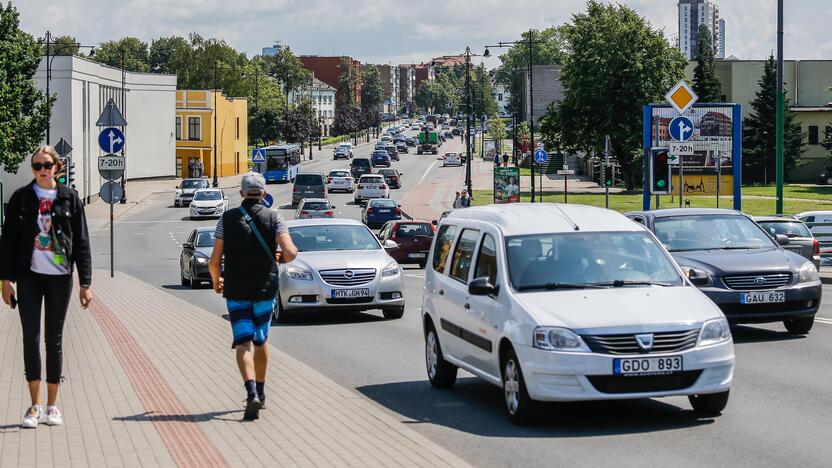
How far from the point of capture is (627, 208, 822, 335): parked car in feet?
49.5

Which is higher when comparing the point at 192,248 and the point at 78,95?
the point at 78,95

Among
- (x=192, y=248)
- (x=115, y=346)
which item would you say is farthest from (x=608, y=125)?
(x=115, y=346)

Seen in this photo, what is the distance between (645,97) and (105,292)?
67.1 m

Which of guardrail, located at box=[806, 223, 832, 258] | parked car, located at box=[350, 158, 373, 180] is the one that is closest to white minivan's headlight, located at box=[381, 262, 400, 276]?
guardrail, located at box=[806, 223, 832, 258]

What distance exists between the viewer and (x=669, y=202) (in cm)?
7062

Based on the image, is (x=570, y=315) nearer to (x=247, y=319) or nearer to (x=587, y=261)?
(x=587, y=261)

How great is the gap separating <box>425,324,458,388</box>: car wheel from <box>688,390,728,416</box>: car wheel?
2512 mm

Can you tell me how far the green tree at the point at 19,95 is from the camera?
64188 mm

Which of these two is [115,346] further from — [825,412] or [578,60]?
[578,60]

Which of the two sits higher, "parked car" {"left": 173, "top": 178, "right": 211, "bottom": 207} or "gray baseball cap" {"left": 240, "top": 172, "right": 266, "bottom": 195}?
"gray baseball cap" {"left": 240, "top": 172, "right": 266, "bottom": 195}

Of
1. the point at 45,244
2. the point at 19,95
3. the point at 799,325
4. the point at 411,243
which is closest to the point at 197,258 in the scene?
the point at 411,243

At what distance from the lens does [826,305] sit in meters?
20.7

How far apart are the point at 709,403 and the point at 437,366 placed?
2883mm

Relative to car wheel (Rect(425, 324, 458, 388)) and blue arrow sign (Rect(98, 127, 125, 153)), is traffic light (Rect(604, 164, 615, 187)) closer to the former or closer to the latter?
blue arrow sign (Rect(98, 127, 125, 153))
